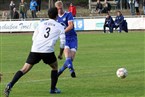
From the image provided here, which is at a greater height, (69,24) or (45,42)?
(69,24)

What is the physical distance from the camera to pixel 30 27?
44344mm

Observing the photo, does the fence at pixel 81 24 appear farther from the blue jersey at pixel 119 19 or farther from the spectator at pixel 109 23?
the spectator at pixel 109 23

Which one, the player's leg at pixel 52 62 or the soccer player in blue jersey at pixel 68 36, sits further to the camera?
the soccer player in blue jersey at pixel 68 36

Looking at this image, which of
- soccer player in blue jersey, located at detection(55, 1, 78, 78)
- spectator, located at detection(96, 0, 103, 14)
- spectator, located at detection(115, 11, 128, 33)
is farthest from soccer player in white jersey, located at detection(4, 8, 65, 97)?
spectator, located at detection(96, 0, 103, 14)

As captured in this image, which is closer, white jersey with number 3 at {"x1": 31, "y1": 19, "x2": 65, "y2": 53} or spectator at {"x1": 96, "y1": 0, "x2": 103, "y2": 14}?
white jersey with number 3 at {"x1": 31, "y1": 19, "x2": 65, "y2": 53}

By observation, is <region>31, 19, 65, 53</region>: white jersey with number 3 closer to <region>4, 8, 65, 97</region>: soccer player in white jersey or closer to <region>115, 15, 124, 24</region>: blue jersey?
<region>4, 8, 65, 97</region>: soccer player in white jersey

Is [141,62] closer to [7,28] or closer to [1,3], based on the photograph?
[7,28]

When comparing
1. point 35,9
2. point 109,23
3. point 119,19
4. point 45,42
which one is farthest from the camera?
point 35,9

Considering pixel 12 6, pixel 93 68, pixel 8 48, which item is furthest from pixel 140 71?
pixel 12 6

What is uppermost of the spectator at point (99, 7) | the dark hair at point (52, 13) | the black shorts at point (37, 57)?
the dark hair at point (52, 13)

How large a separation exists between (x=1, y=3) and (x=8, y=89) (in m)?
51.1

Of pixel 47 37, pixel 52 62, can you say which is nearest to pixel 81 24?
pixel 52 62

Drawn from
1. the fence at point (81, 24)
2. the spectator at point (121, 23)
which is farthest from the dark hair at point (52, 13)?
the fence at point (81, 24)

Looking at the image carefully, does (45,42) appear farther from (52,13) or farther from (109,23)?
(109,23)
